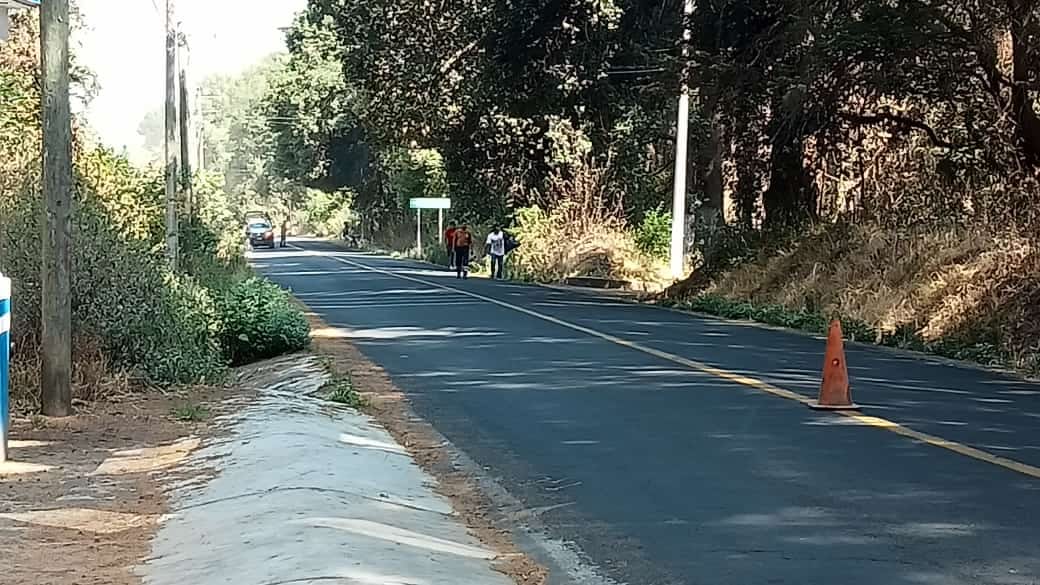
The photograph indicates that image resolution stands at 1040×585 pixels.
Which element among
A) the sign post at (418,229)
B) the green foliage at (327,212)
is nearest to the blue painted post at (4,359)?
the sign post at (418,229)

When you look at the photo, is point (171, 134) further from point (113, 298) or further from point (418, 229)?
point (418, 229)

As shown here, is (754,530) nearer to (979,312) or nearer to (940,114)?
(979,312)

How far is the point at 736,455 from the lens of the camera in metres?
10.4

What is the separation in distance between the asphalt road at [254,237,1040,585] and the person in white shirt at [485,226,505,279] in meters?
22.5

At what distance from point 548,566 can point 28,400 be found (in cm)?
741

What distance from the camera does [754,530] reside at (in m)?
8.04

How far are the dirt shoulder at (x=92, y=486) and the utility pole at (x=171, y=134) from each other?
8.34m

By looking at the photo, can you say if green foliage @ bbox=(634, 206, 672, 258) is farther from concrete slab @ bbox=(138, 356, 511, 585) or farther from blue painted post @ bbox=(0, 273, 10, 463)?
blue painted post @ bbox=(0, 273, 10, 463)

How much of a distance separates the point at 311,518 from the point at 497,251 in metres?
35.9

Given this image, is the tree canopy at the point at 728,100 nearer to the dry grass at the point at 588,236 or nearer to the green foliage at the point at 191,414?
the dry grass at the point at 588,236

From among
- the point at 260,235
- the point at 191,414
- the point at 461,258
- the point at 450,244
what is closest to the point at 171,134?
the point at 191,414

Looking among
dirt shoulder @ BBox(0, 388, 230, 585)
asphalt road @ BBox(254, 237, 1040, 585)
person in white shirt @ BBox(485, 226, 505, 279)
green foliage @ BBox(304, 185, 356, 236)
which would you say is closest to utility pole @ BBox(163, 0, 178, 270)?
asphalt road @ BBox(254, 237, 1040, 585)

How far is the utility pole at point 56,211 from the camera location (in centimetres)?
1228

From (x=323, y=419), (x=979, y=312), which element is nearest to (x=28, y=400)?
(x=323, y=419)
